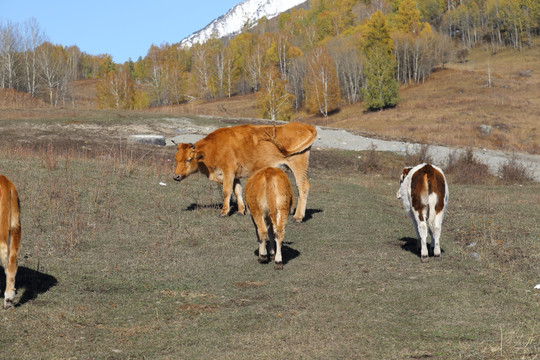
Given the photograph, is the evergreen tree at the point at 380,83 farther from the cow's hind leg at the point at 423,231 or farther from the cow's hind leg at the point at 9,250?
the cow's hind leg at the point at 9,250

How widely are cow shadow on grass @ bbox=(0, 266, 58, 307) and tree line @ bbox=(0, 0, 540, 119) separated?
58465mm

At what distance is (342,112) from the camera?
89.2 metres

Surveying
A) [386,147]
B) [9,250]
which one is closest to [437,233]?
[9,250]

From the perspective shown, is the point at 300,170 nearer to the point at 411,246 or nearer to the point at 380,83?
the point at 411,246

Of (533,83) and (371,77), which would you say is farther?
(533,83)

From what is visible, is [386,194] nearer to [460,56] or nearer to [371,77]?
[371,77]

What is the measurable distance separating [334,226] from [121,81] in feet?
239

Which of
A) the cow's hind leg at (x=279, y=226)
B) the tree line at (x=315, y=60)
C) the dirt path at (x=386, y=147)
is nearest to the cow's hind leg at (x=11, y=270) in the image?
the cow's hind leg at (x=279, y=226)

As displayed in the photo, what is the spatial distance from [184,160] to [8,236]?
6.69m

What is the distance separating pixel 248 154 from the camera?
1381 centimetres

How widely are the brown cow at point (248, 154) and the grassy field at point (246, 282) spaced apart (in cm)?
93

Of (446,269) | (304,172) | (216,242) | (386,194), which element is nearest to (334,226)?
(304,172)

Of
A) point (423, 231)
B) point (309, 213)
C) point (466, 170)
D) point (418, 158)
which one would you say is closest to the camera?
point (423, 231)

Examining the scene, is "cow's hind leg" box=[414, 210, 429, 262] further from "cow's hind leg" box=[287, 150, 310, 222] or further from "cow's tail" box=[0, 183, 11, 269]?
"cow's tail" box=[0, 183, 11, 269]
